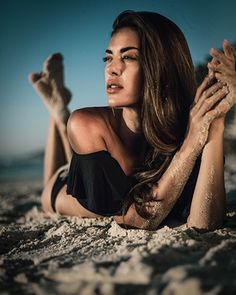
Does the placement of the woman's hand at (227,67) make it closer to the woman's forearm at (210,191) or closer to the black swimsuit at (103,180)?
the woman's forearm at (210,191)

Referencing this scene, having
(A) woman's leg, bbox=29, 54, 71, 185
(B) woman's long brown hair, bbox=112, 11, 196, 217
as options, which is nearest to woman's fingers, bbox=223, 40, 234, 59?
(B) woman's long brown hair, bbox=112, 11, 196, 217

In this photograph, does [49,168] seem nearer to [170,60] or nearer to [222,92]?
[170,60]

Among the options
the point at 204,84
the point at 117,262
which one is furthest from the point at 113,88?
the point at 117,262

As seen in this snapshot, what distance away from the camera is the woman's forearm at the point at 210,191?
202 centimetres

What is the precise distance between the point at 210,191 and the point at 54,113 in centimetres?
227

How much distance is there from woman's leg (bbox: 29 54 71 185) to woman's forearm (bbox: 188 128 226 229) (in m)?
2.02

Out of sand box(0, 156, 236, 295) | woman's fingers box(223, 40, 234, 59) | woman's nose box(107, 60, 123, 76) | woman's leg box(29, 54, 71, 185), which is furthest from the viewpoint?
woman's leg box(29, 54, 71, 185)

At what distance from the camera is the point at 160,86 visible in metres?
2.35

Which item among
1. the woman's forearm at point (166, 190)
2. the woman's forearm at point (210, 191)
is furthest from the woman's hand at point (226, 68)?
the woman's forearm at point (166, 190)

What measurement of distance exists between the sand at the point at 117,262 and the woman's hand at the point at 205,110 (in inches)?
20.9

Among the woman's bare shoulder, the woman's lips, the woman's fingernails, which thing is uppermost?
the woman's lips

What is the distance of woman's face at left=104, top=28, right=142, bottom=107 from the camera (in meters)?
2.25

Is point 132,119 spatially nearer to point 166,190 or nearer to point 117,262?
point 166,190

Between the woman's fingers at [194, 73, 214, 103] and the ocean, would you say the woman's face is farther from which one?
the ocean
